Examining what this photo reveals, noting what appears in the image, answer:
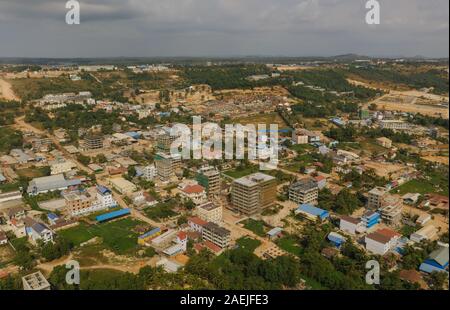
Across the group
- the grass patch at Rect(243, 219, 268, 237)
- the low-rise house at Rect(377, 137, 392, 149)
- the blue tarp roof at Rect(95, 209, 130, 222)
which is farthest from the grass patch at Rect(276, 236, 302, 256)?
the low-rise house at Rect(377, 137, 392, 149)

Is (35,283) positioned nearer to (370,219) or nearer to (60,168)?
(60,168)

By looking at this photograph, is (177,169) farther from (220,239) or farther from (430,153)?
(430,153)

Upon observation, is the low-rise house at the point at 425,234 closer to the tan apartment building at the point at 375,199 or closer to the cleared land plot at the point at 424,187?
the tan apartment building at the point at 375,199

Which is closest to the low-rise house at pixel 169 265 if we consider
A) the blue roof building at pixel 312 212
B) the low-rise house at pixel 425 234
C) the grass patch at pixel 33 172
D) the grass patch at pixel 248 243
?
the grass patch at pixel 248 243

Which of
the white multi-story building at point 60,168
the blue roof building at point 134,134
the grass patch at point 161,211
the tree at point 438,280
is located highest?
the blue roof building at point 134,134

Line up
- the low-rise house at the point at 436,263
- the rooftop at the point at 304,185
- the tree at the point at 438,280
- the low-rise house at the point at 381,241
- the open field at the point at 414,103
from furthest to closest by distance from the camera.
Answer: the open field at the point at 414,103 → the rooftop at the point at 304,185 → the low-rise house at the point at 381,241 → the low-rise house at the point at 436,263 → the tree at the point at 438,280

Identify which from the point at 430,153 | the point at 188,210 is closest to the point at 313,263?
the point at 188,210

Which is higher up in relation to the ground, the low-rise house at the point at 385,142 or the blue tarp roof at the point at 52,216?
the low-rise house at the point at 385,142

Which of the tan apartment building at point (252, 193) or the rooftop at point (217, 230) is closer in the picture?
the rooftop at point (217, 230)
